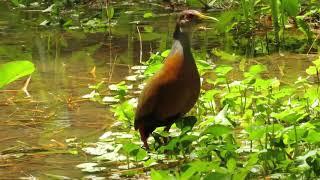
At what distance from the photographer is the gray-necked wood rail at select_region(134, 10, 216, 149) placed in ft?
12.3

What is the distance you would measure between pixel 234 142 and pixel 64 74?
321cm

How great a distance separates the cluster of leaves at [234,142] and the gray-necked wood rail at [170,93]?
0.25ft

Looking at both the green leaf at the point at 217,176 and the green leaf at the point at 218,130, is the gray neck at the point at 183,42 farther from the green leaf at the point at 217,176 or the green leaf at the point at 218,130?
the green leaf at the point at 217,176

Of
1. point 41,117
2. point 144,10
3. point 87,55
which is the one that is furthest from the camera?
point 144,10

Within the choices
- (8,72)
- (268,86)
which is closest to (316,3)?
(268,86)

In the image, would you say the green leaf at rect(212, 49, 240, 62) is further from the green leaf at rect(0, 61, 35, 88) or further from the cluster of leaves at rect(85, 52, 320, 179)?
the green leaf at rect(0, 61, 35, 88)

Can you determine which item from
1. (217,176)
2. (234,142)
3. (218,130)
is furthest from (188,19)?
(217,176)

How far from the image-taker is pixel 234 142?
A: 11.5ft

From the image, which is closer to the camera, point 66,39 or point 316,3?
point 316,3

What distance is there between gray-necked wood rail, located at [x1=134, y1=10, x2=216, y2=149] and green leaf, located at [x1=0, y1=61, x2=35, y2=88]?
4.50 feet

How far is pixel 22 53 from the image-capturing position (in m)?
7.68

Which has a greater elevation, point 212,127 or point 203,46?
point 212,127

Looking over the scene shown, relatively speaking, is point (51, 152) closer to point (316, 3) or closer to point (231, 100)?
point (231, 100)

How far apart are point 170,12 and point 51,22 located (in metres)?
1.75
